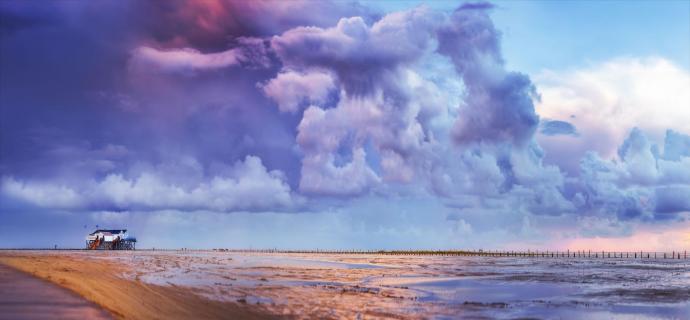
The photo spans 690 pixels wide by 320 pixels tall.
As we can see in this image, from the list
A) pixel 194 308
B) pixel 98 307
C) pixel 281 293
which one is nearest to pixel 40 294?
pixel 98 307

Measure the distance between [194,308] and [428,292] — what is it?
17436 mm

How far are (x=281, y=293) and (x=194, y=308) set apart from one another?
30.6ft

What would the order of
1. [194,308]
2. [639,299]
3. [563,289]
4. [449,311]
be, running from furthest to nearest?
[563,289], [639,299], [449,311], [194,308]

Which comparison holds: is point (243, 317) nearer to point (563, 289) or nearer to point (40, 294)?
point (40, 294)

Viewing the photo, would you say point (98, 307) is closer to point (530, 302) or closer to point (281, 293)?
point (281, 293)

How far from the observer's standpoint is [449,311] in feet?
87.5

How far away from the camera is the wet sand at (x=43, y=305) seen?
15.8 metres

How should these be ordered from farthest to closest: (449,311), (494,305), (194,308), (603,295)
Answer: (603,295) → (494,305) → (449,311) → (194,308)

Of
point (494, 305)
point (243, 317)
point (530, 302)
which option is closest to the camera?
point (243, 317)

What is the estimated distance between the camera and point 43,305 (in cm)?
1792

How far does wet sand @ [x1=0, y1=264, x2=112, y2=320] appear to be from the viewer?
15.8 meters

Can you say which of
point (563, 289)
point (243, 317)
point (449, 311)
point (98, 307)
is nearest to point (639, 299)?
point (563, 289)

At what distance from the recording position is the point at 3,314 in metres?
15.5

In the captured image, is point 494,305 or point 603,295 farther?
point 603,295
